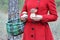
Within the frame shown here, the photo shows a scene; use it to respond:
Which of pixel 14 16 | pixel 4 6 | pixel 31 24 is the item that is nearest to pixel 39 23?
pixel 31 24

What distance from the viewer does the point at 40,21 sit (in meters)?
2.72

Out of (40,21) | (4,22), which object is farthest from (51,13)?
(4,22)

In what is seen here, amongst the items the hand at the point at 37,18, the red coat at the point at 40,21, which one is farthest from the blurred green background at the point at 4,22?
the hand at the point at 37,18

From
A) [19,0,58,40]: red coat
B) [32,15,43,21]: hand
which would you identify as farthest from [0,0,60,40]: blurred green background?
[32,15,43,21]: hand

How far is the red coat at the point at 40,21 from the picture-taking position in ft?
8.87

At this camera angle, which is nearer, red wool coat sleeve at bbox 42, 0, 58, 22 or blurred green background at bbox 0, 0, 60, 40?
red wool coat sleeve at bbox 42, 0, 58, 22

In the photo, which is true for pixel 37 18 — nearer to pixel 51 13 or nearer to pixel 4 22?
pixel 51 13

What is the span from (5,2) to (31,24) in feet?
10.2

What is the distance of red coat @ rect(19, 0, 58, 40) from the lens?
8.87ft

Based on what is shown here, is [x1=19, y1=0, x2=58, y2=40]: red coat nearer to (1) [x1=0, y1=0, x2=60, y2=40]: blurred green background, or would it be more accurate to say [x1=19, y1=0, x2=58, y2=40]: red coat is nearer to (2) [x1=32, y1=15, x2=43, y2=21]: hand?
(2) [x1=32, y1=15, x2=43, y2=21]: hand

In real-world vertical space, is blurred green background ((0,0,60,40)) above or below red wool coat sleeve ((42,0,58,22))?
below

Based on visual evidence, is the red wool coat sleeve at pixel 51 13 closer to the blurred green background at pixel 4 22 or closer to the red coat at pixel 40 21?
the red coat at pixel 40 21

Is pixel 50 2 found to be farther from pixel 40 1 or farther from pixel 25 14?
pixel 25 14

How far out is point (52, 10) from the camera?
2715 millimetres
